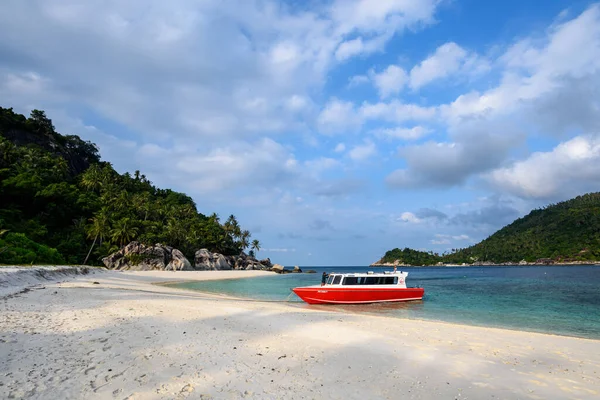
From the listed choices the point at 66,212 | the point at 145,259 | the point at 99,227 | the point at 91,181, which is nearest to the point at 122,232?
the point at 99,227

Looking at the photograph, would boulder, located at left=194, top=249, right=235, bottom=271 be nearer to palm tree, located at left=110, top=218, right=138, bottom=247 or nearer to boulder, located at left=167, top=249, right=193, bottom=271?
boulder, located at left=167, top=249, right=193, bottom=271

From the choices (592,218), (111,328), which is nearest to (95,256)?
(111,328)

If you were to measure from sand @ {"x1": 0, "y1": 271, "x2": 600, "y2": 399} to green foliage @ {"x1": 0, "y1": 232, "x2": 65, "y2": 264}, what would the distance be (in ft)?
79.8

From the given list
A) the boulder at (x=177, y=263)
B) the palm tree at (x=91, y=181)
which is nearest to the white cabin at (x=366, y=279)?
the boulder at (x=177, y=263)

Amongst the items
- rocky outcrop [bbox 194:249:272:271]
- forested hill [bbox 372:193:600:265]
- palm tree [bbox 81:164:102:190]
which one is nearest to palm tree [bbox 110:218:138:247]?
rocky outcrop [bbox 194:249:272:271]

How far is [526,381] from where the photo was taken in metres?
8.02

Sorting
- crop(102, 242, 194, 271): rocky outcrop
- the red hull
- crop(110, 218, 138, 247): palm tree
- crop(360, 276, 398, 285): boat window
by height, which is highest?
crop(110, 218, 138, 247): palm tree

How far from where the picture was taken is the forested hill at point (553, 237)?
131625mm

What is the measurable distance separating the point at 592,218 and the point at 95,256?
182775 millimetres

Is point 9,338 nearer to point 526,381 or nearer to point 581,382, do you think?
point 526,381

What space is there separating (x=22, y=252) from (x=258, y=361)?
127ft

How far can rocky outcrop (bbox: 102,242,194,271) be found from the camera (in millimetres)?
62531

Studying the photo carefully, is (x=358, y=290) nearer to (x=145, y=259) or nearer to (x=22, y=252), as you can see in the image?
(x=22, y=252)

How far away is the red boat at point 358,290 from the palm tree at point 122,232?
5442 cm
